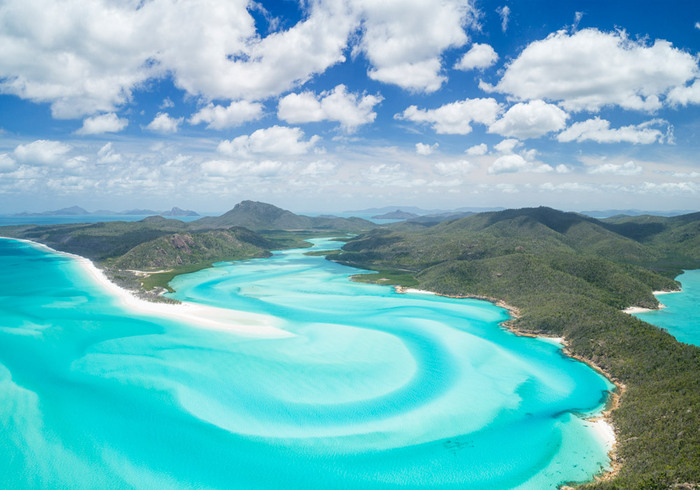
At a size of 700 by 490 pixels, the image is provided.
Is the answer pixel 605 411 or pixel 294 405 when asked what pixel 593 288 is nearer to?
pixel 605 411

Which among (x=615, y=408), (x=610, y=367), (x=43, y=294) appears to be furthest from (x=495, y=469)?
(x=43, y=294)

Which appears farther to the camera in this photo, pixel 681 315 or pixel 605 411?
pixel 681 315

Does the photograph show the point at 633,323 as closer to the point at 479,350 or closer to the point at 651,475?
the point at 479,350

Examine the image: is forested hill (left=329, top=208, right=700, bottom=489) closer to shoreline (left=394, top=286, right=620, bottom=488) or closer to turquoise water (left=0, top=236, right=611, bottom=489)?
shoreline (left=394, top=286, right=620, bottom=488)

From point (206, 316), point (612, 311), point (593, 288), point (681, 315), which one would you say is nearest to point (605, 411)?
point (612, 311)

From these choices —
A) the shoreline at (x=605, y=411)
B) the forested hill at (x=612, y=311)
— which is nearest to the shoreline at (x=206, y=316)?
the shoreline at (x=605, y=411)

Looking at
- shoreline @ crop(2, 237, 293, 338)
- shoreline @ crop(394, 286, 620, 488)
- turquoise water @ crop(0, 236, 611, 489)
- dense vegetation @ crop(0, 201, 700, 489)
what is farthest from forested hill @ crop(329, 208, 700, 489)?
shoreline @ crop(2, 237, 293, 338)
